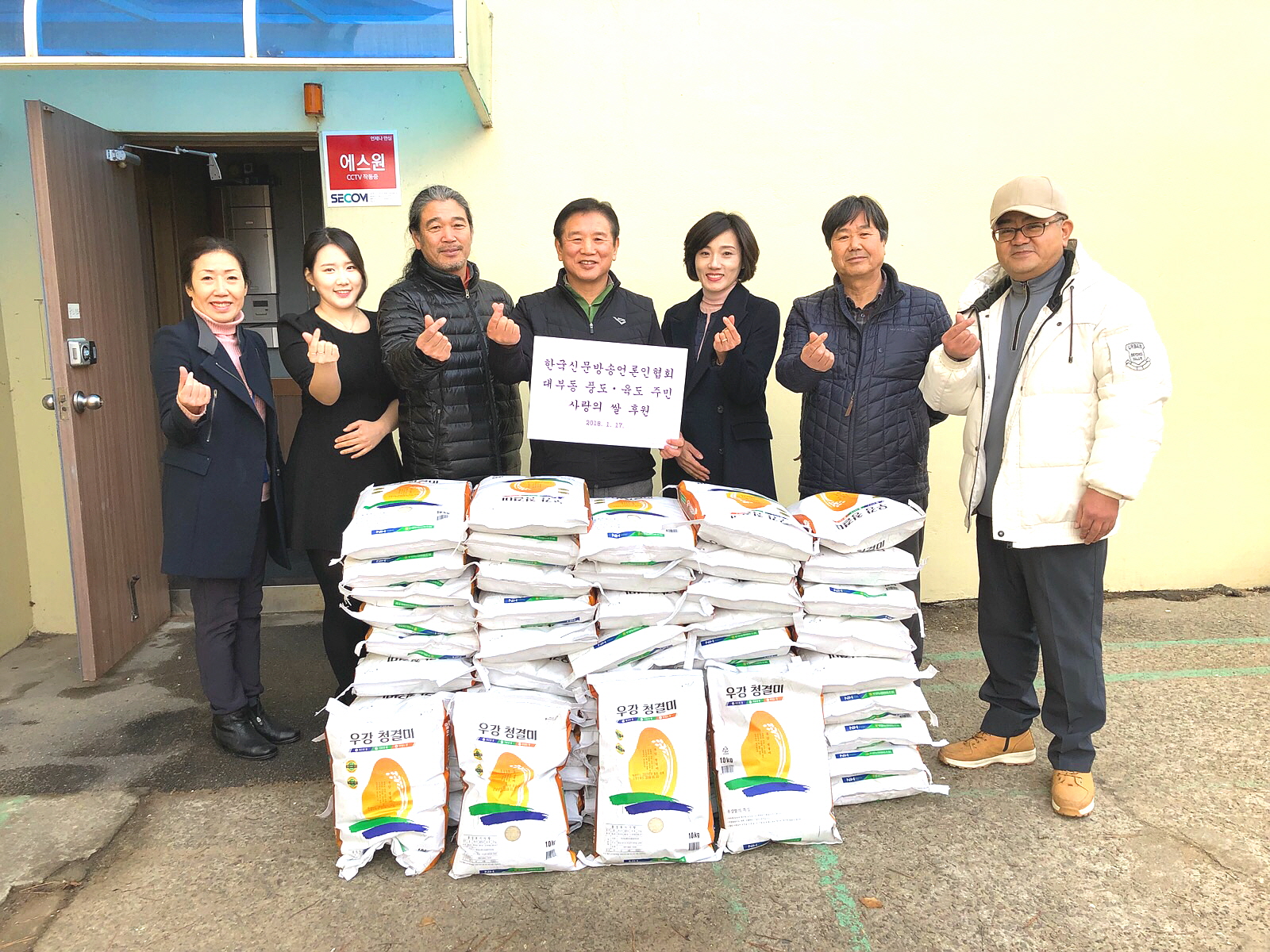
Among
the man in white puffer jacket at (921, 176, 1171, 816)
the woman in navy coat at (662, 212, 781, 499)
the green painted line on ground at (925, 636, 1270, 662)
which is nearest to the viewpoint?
the man in white puffer jacket at (921, 176, 1171, 816)

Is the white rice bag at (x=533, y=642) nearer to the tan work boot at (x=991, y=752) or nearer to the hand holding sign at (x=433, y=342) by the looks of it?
the hand holding sign at (x=433, y=342)

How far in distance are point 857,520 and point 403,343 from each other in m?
1.55

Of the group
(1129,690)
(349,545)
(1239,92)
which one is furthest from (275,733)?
(1239,92)

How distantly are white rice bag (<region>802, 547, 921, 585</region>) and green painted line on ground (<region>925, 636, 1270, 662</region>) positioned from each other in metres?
1.38

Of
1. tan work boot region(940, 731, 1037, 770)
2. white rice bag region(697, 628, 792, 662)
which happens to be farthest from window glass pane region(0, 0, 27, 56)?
tan work boot region(940, 731, 1037, 770)

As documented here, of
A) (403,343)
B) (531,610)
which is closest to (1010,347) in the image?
(531,610)

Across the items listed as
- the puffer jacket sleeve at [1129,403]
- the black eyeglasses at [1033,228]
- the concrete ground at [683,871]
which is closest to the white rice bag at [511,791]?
the concrete ground at [683,871]

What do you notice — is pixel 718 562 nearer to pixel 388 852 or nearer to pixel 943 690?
pixel 388 852

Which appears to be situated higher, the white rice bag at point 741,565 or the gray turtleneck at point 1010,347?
the gray turtleneck at point 1010,347

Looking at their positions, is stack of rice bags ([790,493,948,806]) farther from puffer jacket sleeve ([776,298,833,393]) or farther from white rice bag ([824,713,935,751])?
puffer jacket sleeve ([776,298,833,393])

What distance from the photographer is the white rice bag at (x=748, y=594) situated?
2473 millimetres

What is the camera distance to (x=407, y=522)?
2.42 meters

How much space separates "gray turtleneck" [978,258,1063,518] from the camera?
2.55 metres

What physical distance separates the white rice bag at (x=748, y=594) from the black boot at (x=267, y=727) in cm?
171
